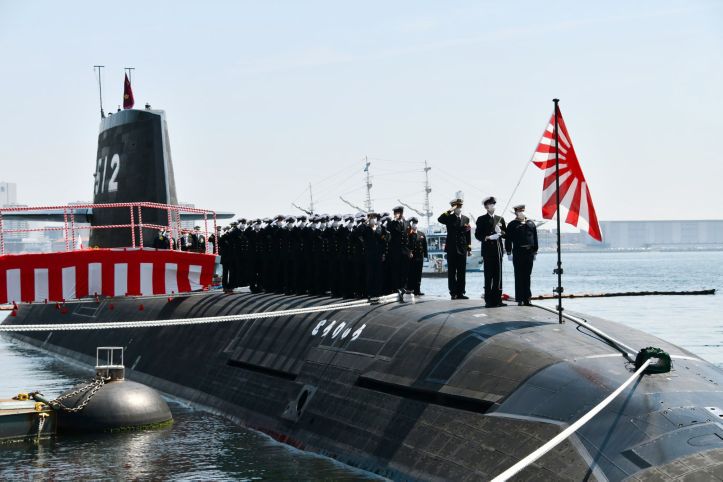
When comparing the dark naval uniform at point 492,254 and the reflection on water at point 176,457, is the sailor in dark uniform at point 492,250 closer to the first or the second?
the dark naval uniform at point 492,254

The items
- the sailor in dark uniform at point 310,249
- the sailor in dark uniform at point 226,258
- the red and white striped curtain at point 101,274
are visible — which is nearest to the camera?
the sailor in dark uniform at point 310,249

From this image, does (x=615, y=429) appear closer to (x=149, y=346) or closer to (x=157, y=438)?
(x=157, y=438)

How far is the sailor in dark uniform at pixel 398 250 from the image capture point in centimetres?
1521

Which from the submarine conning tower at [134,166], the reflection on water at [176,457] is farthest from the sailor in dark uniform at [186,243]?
the reflection on water at [176,457]

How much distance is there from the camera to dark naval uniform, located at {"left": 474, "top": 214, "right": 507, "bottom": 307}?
1287 centimetres

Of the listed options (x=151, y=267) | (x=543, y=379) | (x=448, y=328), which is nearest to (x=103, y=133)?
(x=151, y=267)

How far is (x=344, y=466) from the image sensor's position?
1157cm

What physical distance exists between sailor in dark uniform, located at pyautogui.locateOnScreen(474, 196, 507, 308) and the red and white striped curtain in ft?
29.1

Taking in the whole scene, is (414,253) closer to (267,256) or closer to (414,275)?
(414,275)

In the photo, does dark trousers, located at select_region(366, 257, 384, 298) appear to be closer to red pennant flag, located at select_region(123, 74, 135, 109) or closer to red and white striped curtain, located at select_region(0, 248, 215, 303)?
red and white striped curtain, located at select_region(0, 248, 215, 303)

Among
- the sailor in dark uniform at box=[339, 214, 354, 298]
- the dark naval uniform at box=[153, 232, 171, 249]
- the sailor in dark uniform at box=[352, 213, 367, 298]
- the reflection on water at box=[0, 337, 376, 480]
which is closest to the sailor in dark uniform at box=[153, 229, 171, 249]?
the dark naval uniform at box=[153, 232, 171, 249]

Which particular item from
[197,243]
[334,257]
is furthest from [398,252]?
[197,243]

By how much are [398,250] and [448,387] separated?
482cm

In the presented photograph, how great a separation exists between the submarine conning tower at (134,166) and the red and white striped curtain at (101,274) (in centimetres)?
388
